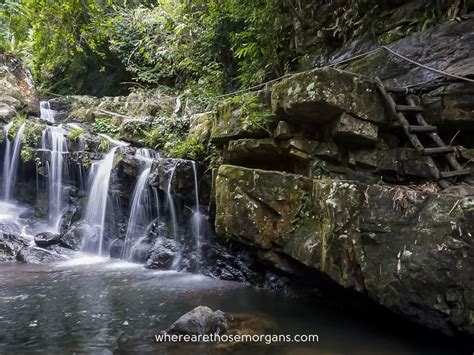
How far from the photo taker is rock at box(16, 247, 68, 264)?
7988mm

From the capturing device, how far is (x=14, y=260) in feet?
26.6

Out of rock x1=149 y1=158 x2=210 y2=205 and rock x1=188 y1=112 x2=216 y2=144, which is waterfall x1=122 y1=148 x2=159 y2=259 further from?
rock x1=188 y1=112 x2=216 y2=144

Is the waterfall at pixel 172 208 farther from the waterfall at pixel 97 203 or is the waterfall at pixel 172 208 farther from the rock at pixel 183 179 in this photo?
the waterfall at pixel 97 203

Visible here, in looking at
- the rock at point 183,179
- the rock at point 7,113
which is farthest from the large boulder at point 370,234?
the rock at point 7,113

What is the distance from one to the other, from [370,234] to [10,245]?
7.80 metres

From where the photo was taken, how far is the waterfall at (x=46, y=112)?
43.6 ft

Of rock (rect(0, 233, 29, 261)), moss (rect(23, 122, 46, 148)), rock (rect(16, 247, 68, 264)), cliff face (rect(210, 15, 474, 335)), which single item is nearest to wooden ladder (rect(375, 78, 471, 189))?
cliff face (rect(210, 15, 474, 335))

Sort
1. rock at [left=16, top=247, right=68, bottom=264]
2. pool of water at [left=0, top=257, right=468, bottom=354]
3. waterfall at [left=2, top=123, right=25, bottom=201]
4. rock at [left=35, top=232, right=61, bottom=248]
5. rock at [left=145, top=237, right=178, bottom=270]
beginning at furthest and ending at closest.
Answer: waterfall at [left=2, top=123, right=25, bottom=201]
rock at [left=35, top=232, right=61, bottom=248]
rock at [left=16, top=247, right=68, bottom=264]
rock at [left=145, top=237, right=178, bottom=270]
pool of water at [left=0, top=257, right=468, bottom=354]

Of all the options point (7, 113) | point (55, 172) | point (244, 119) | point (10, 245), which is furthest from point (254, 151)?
point (7, 113)

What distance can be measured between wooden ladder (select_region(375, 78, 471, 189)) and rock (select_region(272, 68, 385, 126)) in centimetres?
17

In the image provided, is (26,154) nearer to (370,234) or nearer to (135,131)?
(135,131)

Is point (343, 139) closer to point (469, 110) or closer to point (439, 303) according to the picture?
point (469, 110)

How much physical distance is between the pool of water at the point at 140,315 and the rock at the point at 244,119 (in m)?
2.47

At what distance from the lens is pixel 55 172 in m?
10.1
